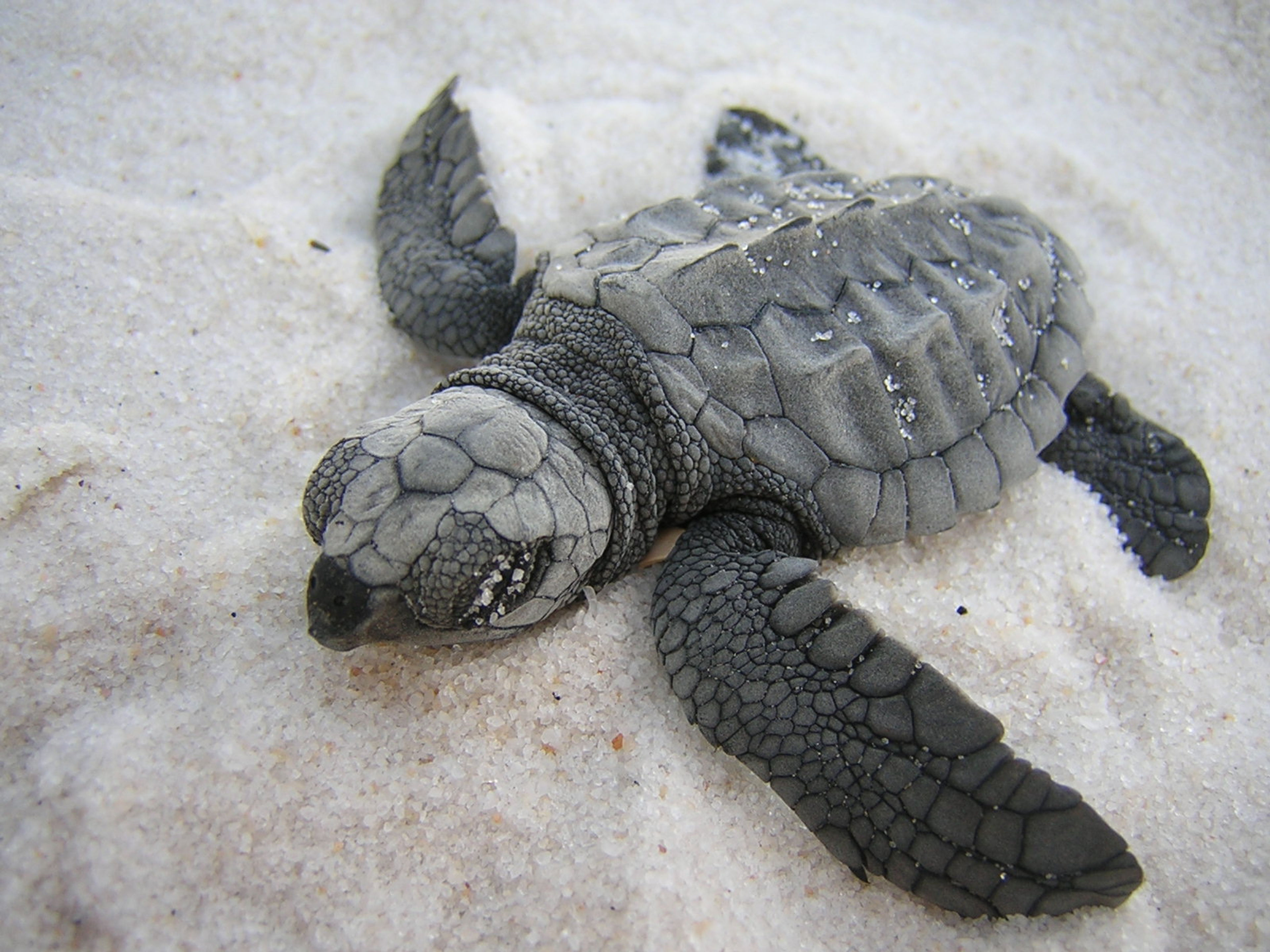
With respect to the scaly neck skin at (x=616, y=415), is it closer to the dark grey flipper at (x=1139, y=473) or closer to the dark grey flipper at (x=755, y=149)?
A: the dark grey flipper at (x=755, y=149)

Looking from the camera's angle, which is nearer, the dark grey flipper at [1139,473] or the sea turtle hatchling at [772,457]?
the sea turtle hatchling at [772,457]

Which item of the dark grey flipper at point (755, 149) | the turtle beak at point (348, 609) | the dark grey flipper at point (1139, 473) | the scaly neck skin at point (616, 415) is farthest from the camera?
the dark grey flipper at point (755, 149)

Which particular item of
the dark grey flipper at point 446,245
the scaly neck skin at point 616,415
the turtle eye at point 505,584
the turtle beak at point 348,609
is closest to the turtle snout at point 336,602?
the turtle beak at point 348,609

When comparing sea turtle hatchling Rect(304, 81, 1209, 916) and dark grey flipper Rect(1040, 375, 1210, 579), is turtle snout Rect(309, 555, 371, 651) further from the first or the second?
dark grey flipper Rect(1040, 375, 1210, 579)

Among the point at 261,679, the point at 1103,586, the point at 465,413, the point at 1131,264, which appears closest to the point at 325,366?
the point at 465,413

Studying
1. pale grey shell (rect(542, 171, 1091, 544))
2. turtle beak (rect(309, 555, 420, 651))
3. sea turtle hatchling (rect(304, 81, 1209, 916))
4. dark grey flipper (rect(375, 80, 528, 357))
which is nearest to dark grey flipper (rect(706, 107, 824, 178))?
sea turtle hatchling (rect(304, 81, 1209, 916))

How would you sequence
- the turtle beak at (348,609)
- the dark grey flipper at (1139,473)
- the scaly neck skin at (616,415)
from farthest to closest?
the dark grey flipper at (1139,473), the scaly neck skin at (616,415), the turtle beak at (348,609)
